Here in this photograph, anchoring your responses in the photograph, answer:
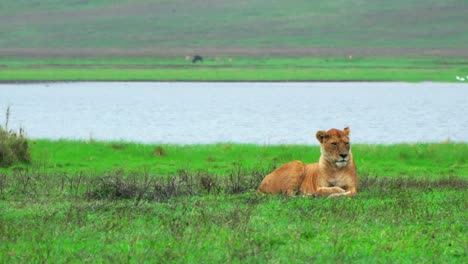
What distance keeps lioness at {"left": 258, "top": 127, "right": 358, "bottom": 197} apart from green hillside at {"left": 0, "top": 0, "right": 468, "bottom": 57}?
78.9m

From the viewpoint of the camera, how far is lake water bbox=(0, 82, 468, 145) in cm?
3136

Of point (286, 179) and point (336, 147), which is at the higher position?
point (336, 147)

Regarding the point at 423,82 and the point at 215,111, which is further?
the point at 423,82

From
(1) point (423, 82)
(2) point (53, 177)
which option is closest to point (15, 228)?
(2) point (53, 177)

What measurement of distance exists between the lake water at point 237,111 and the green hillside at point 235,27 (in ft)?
102

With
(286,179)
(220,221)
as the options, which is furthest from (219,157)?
(220,221)

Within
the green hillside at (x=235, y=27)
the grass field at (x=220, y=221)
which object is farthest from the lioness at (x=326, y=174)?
the green hillside at (x=235, y=27)

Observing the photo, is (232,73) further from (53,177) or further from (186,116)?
(53,177)

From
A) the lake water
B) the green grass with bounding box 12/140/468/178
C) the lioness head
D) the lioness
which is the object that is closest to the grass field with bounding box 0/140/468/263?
the lioness

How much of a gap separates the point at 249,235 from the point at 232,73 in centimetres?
6273

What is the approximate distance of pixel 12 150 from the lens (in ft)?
59.9

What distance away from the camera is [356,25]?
108 m

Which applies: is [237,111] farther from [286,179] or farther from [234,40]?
[234,40]

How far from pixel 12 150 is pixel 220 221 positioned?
28.2 feet
